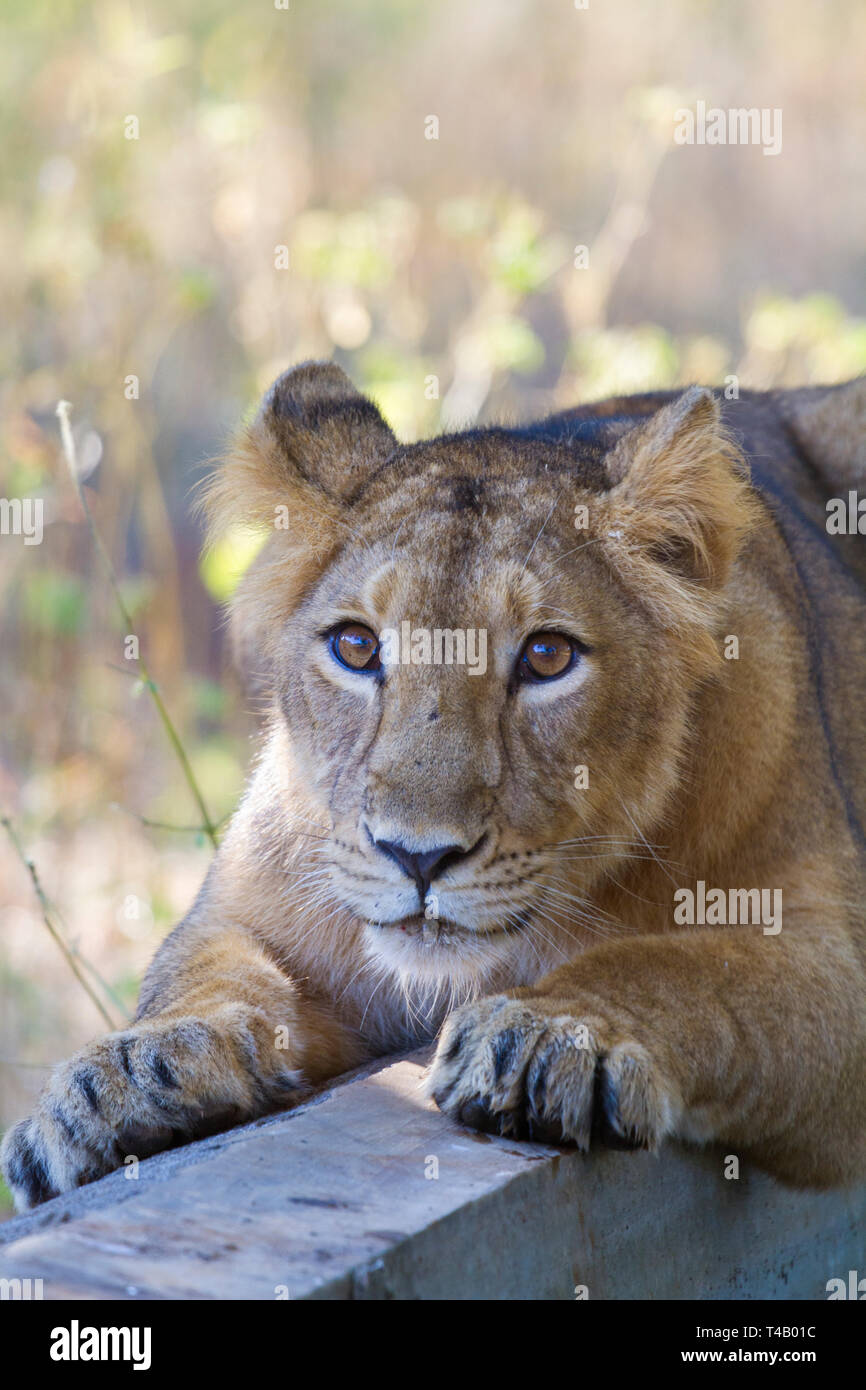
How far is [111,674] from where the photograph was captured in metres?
9.34

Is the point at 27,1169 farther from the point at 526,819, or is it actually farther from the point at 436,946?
the point at 526,819

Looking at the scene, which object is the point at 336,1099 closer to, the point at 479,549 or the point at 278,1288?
the point at 278,1288

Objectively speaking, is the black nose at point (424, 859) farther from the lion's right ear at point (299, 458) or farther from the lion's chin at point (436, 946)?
the lion's right ear at point (299, 458)

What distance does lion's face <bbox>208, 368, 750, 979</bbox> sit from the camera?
3395 millimetres

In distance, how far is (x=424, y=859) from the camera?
3307 mm

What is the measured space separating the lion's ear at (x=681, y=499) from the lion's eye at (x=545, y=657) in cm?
34

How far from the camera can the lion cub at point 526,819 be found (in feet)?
11.0

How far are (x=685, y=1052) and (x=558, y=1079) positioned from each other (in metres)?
0.33

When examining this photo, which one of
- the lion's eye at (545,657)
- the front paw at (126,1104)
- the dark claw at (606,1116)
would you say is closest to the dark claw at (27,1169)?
the front paw at (126,1104)

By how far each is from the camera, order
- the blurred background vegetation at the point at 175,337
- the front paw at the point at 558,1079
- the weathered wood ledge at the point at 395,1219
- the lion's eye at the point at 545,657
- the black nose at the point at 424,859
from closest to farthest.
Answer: the weathered wood ledge at the point at 395,1219 → the front paw at the point at 558,1079 → the black nose at the point at 424,859 → the lion's eye at the point at 545,657 → the blurred background vegetation at the point at 175,337

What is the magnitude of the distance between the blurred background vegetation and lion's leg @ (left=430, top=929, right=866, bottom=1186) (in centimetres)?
195

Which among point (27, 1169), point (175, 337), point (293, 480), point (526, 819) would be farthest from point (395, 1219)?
point (175, 337)

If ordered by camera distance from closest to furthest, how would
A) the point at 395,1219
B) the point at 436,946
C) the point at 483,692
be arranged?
the point at 395,1219
the point at 436,946
the point at 483,692
